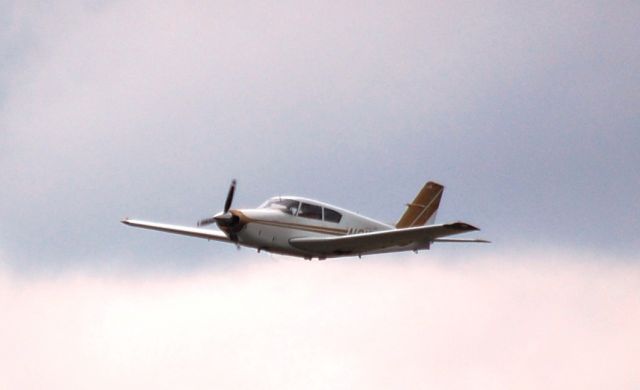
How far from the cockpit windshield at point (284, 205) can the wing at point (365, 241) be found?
139 cm

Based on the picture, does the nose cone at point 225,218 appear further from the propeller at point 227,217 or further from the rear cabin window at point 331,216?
the rear cabin window at point 331,216

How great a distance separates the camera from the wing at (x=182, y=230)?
5933 cm

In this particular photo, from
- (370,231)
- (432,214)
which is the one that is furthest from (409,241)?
(432,214)

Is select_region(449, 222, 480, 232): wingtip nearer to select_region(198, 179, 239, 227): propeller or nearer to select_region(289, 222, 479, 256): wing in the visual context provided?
select_region(289, 222, 479, 256): wing

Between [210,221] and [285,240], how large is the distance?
3.52 meters

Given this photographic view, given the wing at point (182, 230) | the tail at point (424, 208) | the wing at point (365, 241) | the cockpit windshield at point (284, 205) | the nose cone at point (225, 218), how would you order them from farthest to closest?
the tail at point (424, 208)
the wing at point (182, 230)
the cockpit windshield at point (284, 205)
the nose cone at point (225, 218)
the wing at point (365, 241)

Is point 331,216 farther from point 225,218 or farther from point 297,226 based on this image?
point 225,218

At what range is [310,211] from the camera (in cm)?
5456

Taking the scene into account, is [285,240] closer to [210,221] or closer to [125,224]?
[210,221]

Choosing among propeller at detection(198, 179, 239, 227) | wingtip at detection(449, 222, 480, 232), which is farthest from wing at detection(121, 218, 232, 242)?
wingtip at detection(449, 222, 480, 232)

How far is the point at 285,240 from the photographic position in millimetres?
53594

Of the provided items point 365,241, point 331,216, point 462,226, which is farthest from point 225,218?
point 462,226

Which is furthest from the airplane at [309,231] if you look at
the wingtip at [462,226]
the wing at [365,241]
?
the wingtip at [462,226]

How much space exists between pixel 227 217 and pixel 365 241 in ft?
20.4
